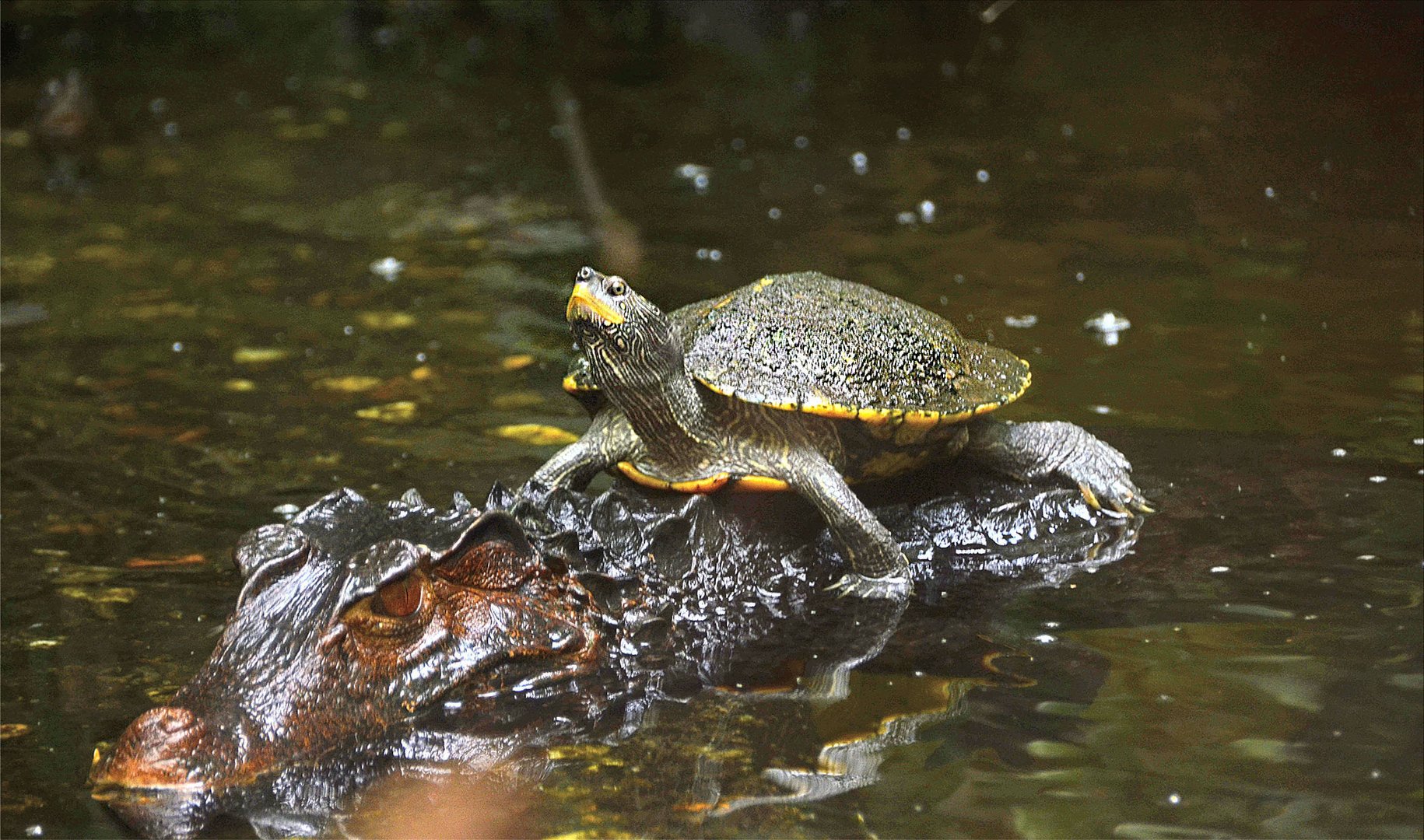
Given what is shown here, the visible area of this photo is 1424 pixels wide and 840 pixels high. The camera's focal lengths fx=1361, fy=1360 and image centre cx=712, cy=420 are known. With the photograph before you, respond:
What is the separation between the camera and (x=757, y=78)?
15.0 meters

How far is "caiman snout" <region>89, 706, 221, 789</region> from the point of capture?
3529 millimetres

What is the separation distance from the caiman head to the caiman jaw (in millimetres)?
763

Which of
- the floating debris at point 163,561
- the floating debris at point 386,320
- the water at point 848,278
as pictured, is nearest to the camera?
the water at point 848,278

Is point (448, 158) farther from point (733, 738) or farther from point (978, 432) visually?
point (733, 738)

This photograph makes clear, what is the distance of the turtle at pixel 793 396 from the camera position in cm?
455

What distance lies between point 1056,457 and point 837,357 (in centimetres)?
102

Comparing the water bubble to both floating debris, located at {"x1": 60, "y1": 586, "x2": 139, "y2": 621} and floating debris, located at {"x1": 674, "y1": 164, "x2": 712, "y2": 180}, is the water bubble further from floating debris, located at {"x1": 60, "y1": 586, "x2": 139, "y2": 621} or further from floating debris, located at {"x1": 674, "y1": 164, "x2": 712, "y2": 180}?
floating debris, located at {"x1": 60, "y1": 586, "x2": 139, "y2": 621}

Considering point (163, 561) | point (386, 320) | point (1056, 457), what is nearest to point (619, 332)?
point (1056, 457)

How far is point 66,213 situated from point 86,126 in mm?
3410

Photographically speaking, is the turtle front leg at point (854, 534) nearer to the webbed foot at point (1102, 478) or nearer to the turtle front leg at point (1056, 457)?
the turtle front leg at point (1056, 457)

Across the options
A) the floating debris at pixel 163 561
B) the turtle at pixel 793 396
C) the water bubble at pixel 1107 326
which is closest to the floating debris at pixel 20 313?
the floating debris at pixel 163 561

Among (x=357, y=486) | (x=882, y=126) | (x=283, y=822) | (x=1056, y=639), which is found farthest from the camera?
(x=882, y=126)

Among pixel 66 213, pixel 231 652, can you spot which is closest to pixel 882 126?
pixel 66 213

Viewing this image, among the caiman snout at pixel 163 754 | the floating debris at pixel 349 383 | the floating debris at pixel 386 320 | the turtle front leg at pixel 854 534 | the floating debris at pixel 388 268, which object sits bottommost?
the floating debris at pixel 388 268
